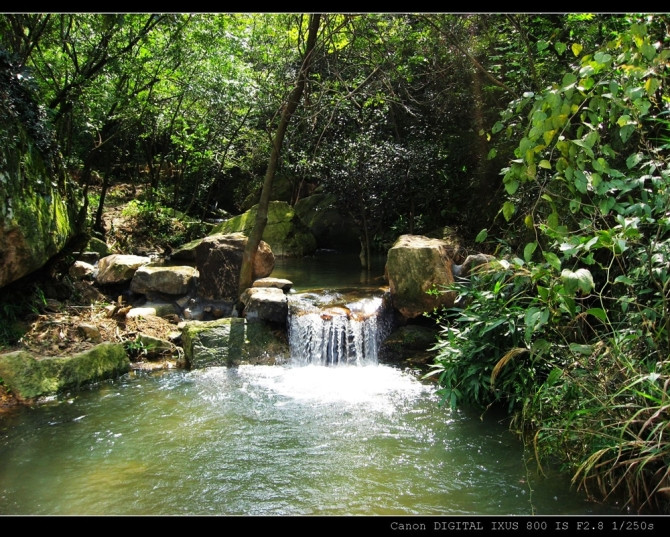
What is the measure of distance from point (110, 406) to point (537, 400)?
477cm

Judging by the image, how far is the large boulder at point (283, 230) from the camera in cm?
1455

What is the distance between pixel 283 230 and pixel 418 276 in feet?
Result: 23.6

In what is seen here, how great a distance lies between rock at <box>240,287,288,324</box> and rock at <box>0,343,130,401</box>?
202 cm

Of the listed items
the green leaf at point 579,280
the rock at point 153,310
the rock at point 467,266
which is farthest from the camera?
the rock at point 153,310

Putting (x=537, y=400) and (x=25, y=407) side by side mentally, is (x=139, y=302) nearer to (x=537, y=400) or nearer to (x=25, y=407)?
(x=25, y=407)

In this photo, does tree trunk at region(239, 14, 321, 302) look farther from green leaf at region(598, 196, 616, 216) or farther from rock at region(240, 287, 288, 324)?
green leaf at region(598, 196, 616, 216)

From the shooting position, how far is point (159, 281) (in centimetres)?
970

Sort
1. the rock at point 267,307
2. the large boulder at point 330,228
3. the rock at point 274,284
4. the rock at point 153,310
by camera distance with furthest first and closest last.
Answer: the large boulder at point 330,228
the rock at point 274,284
the rock at point 153,310
the rock at point 267,307

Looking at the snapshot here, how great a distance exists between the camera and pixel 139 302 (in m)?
9.73

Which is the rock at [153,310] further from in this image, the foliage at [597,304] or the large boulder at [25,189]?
the foliage at [597,304]

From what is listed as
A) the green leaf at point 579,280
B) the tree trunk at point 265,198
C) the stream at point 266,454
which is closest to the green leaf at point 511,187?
the green leaf at point 579,280

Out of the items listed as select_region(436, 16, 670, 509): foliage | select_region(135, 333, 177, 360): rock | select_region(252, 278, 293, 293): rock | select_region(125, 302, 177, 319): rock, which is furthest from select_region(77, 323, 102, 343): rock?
select_region(436, 16, 670, 509): foliage

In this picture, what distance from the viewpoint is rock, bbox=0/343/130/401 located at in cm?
655

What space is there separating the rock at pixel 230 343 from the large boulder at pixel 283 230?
20.4ft
